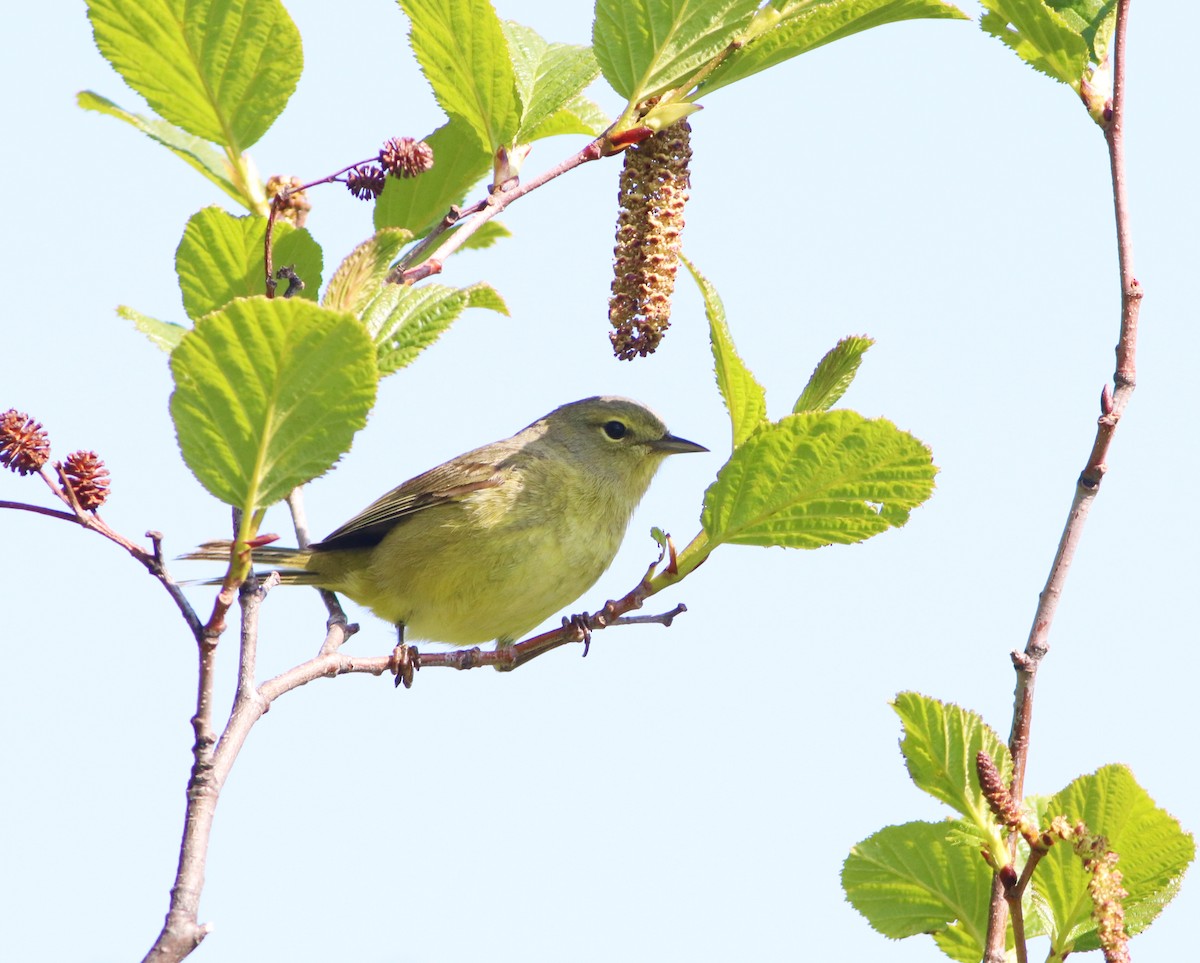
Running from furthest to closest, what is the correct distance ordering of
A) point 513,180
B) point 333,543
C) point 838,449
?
point 333,543 → point 513,180 → point 838,449

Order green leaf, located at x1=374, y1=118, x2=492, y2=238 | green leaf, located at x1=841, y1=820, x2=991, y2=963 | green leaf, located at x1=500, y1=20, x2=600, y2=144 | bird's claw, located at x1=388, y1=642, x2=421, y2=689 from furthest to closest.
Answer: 1. bird's claw, located at x1=388, y1=642, x2=421, y2=689
2. green leaf, located at x1=374, y1=118, x2=492, y2=238
3. green leaf, located at x1=500, y1=20, x2=600, y2=144
4. green leaf, located at x1=841, y1=820, x2=991, y2=963

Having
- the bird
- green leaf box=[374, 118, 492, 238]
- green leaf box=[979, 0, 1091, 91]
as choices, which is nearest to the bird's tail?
the bird

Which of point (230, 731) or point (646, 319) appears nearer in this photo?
point (230, 731)

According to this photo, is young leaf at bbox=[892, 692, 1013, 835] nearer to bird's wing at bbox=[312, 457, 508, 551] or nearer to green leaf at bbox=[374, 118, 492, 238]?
green leaf at bbox=[374, 118, 492, 238]

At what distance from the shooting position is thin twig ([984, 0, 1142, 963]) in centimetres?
206

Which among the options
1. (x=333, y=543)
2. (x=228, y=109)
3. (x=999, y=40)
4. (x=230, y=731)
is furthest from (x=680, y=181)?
(x=333, y=543)

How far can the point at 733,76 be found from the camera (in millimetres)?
2672

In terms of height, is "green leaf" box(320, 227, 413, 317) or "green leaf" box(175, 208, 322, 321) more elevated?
"green leaf" box(175, 208, 322, 321)

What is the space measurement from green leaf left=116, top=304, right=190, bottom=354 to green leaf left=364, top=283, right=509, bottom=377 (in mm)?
451

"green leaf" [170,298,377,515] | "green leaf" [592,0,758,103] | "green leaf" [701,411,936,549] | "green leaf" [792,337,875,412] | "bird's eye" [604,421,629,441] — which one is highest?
"bird's eye" [604,421,629,441]

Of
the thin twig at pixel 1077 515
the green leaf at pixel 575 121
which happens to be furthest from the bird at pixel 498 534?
the thin twig at pixel 1077 515

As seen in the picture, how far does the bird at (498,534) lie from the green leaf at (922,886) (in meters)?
2.58

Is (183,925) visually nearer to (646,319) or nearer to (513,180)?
(646,319)

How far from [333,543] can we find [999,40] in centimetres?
382
